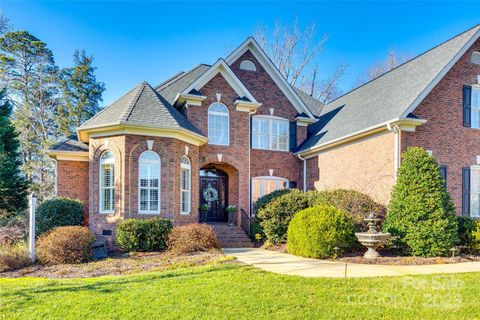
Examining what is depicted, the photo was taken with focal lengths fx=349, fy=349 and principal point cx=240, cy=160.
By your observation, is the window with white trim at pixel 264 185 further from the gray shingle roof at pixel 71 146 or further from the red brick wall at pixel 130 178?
the gray shingle roof at pixel 71 146

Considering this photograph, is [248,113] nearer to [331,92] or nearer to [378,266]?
[378,266]

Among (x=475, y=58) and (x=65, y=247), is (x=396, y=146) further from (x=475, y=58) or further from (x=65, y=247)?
(x=65, y=247)

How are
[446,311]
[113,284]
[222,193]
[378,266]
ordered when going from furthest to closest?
[222,193] < [378,266] < [113,284] < [446,311]

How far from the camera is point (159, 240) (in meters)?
11.2

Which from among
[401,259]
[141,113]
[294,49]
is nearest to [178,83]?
[141,113]

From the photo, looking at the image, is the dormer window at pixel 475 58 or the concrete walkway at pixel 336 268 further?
the dormer window at pixel 475 58

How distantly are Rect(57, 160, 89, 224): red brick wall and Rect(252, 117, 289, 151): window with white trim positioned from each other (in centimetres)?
764

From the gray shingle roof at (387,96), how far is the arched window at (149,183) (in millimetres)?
7393

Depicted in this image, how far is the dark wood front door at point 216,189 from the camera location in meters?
16.3

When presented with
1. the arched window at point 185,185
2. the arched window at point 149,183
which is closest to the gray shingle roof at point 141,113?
the arched window at point 149,183

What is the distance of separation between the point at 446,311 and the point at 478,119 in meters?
10.8

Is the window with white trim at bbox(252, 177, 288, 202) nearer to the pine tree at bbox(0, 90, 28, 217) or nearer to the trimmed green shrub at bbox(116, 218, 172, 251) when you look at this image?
the trimmed green shrub at bbox(116, 218, 172, 251)

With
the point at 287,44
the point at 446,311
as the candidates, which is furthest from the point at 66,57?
the point at 446,311

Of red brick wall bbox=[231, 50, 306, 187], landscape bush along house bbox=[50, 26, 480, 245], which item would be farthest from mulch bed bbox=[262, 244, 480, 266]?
red brick wall bbox=[231, 50, 306, 187]
